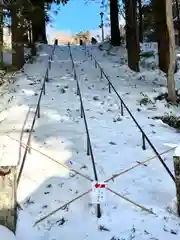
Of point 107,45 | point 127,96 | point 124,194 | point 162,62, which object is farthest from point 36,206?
point 107,45

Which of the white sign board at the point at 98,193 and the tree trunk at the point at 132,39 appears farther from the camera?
the tree trunk at the point at 132,39

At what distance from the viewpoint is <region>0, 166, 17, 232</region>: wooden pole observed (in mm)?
5438

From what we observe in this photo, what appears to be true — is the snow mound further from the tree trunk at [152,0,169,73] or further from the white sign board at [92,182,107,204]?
the tree trunk at [152,0,169,73]

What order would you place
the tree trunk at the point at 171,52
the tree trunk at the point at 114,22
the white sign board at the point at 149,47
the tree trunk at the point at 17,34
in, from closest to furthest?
the tree trunk at the point at 171,52 < the tree trunk at the point at 17,34 < the white sign board at the point at 149,47 < the tree trunk at the point at 114,22

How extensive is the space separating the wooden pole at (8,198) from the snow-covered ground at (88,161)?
195 mm

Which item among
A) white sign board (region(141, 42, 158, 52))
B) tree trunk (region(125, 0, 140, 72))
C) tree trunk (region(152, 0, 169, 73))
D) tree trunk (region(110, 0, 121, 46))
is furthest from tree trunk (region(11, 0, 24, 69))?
tree trunk (region(110, 0, 121, 46))

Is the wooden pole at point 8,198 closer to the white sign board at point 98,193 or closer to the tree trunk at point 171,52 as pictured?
the white sign board at point 98,193

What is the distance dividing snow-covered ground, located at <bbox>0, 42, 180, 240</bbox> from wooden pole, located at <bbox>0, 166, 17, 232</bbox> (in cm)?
19

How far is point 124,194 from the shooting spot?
21.2ft

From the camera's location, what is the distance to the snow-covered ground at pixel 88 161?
5598 mm

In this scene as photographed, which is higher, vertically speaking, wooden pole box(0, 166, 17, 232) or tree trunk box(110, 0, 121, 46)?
tree trunk box(110, 0, 121, 46)

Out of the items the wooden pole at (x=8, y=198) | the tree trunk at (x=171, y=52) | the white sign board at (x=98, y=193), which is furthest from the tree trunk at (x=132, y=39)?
the wooden pole at (x=8, y=198)

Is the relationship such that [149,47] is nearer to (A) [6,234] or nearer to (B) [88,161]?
(B) [88,161]

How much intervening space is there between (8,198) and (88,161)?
262 centimetres
